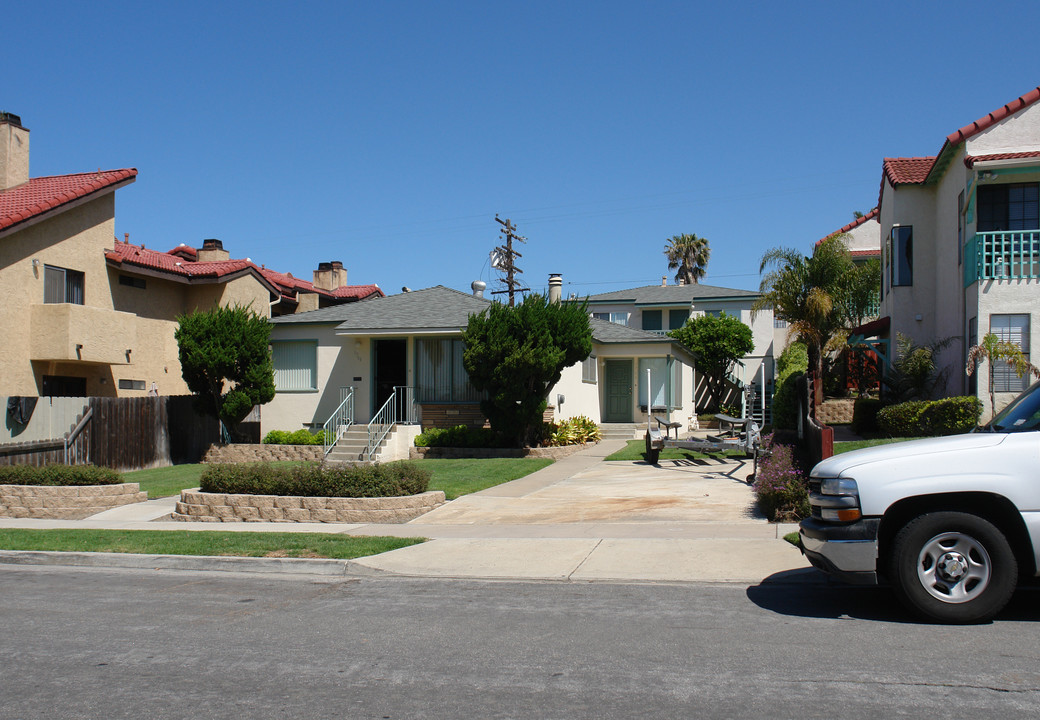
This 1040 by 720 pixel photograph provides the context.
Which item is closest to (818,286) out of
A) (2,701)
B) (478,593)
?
(478,593)

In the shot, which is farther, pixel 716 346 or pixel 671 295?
pixel 671 295

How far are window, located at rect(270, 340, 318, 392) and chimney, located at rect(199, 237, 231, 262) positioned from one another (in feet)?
34.6

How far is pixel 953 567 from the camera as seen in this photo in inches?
248

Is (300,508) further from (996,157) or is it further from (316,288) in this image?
(316,288)

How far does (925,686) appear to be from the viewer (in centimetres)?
504

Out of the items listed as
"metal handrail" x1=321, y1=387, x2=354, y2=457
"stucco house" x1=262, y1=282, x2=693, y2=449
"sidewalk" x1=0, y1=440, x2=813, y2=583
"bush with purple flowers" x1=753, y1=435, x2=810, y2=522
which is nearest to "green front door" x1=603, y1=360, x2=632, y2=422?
"stucco house" x1=262, y1=282, x2=693, y2=449

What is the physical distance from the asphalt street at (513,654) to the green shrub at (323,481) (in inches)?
202

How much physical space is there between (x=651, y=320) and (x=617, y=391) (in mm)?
13848

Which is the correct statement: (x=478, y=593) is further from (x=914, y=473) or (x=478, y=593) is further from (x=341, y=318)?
(x=341, y=318)

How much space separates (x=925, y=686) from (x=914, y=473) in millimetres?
1831

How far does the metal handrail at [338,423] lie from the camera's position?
23094 mm

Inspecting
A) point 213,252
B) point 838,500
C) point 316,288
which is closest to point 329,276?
point 316,288

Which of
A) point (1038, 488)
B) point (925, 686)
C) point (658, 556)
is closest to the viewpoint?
point (925, 686)

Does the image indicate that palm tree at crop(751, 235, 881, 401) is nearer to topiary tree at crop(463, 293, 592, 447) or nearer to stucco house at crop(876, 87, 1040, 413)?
stucco house at crop(876, 87, 1040, 413)
